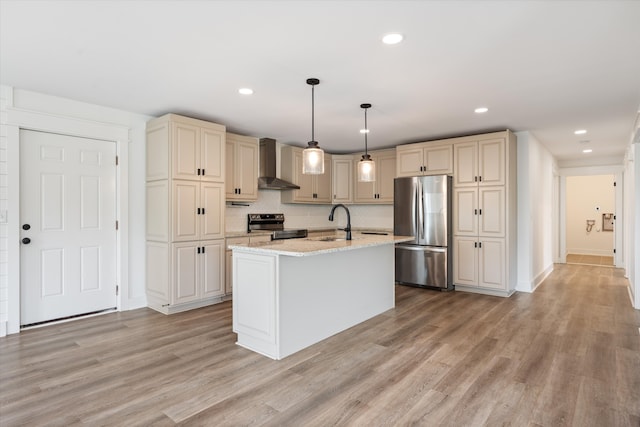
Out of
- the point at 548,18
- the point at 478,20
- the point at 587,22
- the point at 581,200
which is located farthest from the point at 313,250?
the point at 581,200

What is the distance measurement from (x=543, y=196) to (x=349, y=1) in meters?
5.99

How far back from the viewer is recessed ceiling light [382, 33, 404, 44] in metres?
2.43

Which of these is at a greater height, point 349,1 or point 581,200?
point 349,1

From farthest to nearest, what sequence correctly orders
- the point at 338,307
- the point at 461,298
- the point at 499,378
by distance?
the point at 461,298, the point at 338,307, the point at 499,378

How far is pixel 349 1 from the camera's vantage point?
2.04 metres

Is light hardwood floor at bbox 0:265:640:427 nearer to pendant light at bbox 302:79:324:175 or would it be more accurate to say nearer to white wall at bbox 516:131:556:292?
white wall at bbox 516:131:556:292

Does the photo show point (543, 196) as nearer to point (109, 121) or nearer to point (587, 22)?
point (587, 22)

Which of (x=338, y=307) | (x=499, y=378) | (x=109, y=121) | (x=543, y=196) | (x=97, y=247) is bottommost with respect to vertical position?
(x=499, y=378)

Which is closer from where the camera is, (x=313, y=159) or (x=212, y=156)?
(x=313, y=159)

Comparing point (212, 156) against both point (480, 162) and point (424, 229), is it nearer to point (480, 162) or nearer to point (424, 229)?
point (424, 229)

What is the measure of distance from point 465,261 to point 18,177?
5.55 m

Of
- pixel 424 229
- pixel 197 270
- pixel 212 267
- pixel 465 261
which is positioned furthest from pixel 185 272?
pixel 465 261

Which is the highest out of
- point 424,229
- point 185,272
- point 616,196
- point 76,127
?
point 76,127

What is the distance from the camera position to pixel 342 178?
7023 mm
